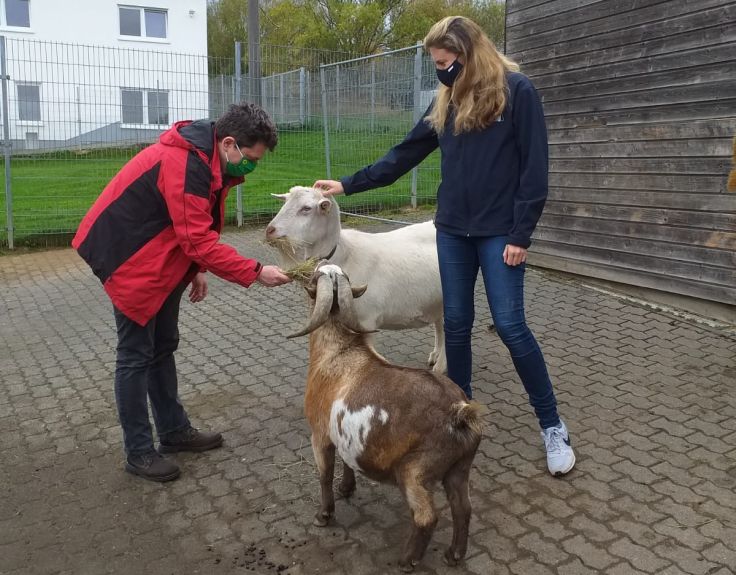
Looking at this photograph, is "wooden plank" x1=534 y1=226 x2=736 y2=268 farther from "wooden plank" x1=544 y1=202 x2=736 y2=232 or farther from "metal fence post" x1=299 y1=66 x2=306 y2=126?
"metal fence post" x1=299 y1=66 x2=306 y2=126

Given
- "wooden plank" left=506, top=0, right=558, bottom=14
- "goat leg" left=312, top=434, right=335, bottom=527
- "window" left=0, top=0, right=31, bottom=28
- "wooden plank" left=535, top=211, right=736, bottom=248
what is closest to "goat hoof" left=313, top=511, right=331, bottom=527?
"goat leg" left=312, top=434, right=335, bottom=527

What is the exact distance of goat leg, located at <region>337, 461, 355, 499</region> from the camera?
398 centimetres

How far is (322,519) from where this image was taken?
3725mm

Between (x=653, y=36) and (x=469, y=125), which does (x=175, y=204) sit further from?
(x=653, y=36)

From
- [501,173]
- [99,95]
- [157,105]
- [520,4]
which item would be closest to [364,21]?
[157,105]

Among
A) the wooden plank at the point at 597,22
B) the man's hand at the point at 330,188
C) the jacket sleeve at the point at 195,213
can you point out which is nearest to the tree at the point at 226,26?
the wooden plank at the point at 597,22

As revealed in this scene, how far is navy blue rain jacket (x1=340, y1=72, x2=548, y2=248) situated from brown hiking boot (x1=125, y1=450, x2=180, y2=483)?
89.1 inches

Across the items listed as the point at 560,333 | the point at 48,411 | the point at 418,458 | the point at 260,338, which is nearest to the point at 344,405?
the point at 418,458

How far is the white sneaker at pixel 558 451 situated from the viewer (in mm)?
4207

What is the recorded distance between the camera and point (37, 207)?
1168 cm

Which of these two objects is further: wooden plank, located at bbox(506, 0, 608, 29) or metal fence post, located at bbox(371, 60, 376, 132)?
metal fence post, located at bbox(371, 60, 376, 132)

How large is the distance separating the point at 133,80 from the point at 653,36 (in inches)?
328

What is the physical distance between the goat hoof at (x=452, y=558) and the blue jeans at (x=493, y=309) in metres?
1.25

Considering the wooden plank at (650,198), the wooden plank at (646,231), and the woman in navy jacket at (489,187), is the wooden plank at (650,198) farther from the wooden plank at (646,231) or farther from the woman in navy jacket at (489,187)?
the woman in navy jacket at (489,187)
